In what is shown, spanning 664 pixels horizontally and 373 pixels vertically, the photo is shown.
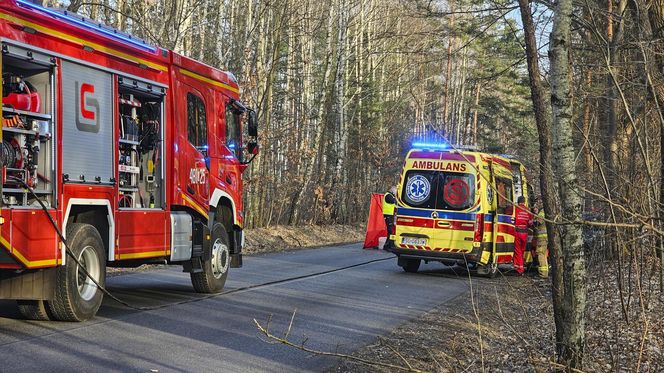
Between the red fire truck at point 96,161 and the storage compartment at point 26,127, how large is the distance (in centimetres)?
1

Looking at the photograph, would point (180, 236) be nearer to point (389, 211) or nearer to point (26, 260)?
point (26, 260)

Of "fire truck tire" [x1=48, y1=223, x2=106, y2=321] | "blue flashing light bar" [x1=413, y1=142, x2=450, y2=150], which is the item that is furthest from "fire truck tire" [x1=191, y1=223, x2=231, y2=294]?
"blue flashing light bar" [x1=413, y1=142, x2=450, y2=150]

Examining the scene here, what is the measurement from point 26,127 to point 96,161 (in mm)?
1147

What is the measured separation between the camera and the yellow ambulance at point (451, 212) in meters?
15.9

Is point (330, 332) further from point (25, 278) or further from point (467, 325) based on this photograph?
point (25, 278)

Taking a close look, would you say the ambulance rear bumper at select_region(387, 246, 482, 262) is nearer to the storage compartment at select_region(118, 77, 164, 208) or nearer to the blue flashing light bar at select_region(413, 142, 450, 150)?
the blue flashing light bar at select_region(413, 142, 450, 150)

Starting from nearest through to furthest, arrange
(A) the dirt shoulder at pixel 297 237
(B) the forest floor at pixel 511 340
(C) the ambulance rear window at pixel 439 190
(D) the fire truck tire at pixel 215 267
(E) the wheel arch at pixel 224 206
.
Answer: (B) the forest floor at pixel 511 340, (D) the fire truck tire at pixel 215 267, (E) the wheel arch at pixel 224 206, (C) the ambulance rear window at pixel 439 190, (A) the dirt shoulder at pixel 297 237

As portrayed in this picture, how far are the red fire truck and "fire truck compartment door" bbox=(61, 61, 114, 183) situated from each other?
14mm

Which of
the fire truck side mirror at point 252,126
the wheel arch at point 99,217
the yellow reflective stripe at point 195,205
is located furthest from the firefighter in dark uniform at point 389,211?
the wheel arch at point 99,217

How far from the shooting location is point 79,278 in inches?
348

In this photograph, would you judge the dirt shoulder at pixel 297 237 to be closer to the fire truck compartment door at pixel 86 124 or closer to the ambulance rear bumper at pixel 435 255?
the ambulance rear bumper at pixel 435 255

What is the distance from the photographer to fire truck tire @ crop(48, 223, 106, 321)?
28.0 feet

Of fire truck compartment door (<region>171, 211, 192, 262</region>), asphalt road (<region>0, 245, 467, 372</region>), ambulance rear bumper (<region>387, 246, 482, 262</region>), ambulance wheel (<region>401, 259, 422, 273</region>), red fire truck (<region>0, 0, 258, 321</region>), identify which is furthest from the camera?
ambulance wheel (<region>401, 259, 422, 273</region>)

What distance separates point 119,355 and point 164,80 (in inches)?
181
